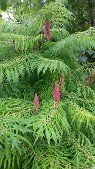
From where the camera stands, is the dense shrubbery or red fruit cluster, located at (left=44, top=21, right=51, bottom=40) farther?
red fruit cluster, located at (left=44, top=21, right=51, bottom=40)

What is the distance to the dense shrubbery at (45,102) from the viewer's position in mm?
1501

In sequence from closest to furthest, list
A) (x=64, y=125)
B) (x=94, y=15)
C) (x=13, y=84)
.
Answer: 1. (x=64, y=125)
2. (x=13, y=84)
3. (x=94, y=15)

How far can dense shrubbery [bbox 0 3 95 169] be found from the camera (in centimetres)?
150

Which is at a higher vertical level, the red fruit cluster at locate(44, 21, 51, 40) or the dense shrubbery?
the red fruit cluster at locate(44, 21, 51, 40)

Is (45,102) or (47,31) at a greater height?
(47,31)

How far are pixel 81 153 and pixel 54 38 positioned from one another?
30.0 inches

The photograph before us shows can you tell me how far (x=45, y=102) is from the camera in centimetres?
172

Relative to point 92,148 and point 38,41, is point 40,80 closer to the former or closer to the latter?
point 38,41

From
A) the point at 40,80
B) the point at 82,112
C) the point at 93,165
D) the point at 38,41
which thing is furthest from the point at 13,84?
the point at 93,165

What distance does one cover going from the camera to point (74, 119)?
1650 mm

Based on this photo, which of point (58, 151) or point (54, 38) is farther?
point (54, 38)

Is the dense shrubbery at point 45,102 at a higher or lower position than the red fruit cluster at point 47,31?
lower

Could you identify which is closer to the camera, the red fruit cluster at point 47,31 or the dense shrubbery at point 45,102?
the dense shrubbery at point 45,102

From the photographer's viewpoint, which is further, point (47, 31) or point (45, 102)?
point (47, 31)
